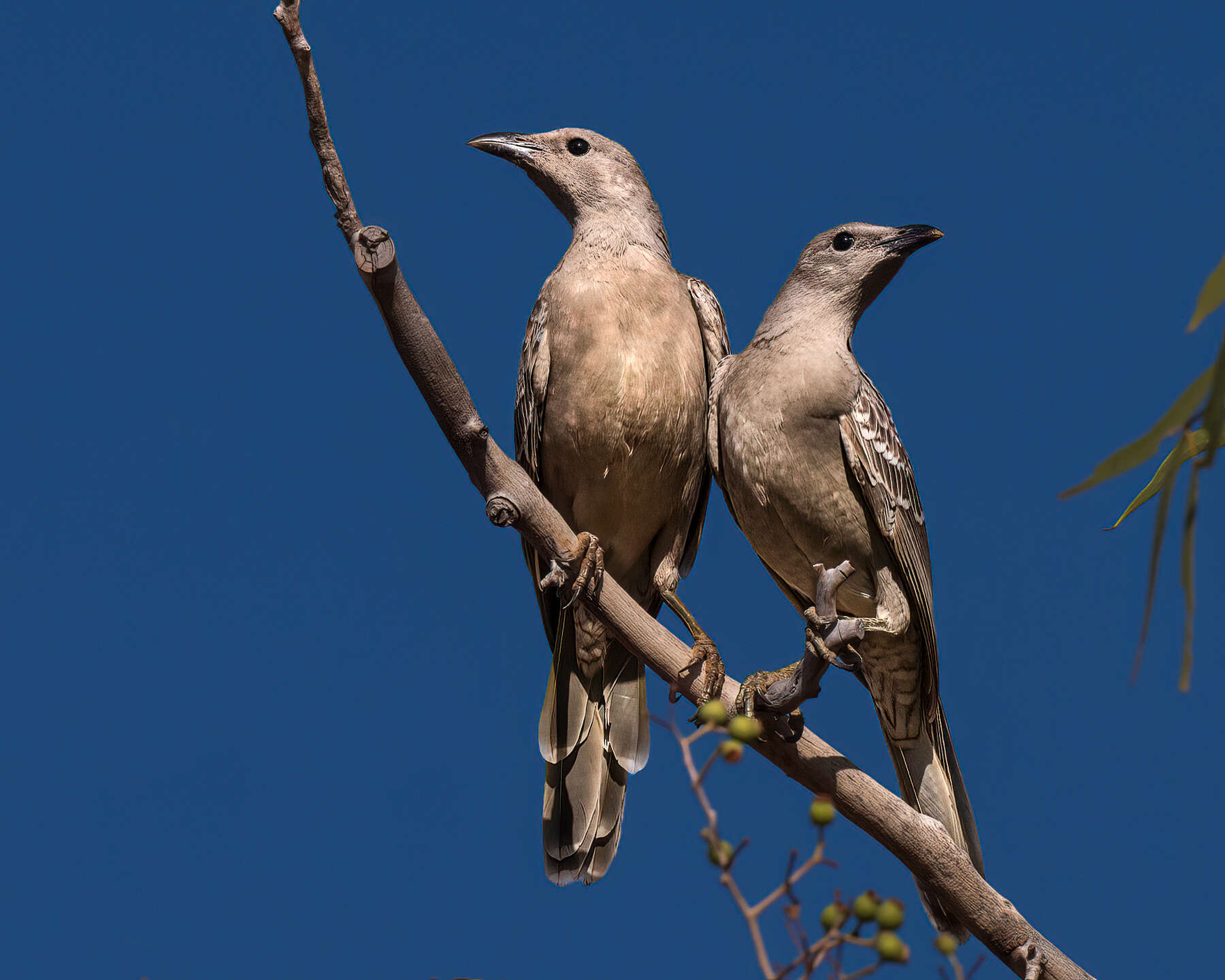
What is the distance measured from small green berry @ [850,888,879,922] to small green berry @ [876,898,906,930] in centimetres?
1

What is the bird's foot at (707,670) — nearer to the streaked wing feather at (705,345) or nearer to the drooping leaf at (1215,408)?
the streaked wing feather at (705,345)

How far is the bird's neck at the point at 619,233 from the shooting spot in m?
4.84

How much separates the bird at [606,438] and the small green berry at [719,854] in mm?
2145

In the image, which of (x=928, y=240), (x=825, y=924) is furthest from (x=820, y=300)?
(x=825, y=924)

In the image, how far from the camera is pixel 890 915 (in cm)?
215

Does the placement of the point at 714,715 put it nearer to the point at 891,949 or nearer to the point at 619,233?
the point at 891,949

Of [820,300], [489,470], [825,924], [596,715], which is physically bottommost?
[825,924]

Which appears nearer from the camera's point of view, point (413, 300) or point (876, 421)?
point (413, 300)

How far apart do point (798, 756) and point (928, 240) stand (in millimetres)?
1975

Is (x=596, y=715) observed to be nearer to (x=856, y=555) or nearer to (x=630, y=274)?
(x=856, y=555)

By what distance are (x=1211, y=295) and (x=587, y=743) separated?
11.1ft

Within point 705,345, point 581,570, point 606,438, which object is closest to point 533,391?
point 606,438

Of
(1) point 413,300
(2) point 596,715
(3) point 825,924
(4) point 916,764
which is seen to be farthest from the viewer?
(2) point 596,715

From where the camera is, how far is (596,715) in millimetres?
4992
